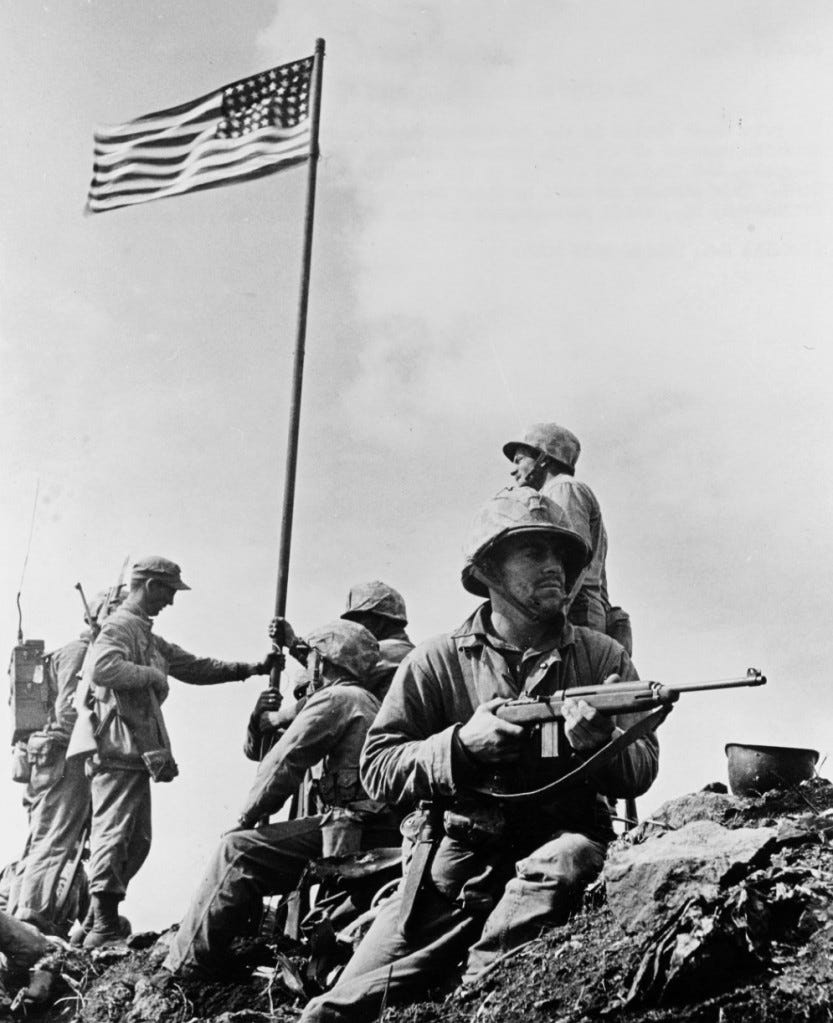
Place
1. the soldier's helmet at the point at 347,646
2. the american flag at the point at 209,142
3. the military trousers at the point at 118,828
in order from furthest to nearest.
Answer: the american flag at the point at 209,142 < the military trousers at the point at 118,828 < the soldier's helmet at the point at 347,646

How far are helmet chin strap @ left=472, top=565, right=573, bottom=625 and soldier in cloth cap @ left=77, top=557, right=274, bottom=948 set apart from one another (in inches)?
213

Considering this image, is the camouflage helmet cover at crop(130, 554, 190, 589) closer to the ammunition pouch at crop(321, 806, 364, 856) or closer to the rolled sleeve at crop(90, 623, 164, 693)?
the rolled sleeve at crop(90, 623, 164, 693)

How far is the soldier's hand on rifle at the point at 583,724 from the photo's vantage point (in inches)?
204

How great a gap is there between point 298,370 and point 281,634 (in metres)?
2.61

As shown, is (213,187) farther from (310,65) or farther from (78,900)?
(78,900)

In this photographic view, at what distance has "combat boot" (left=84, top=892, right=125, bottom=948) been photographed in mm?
9867

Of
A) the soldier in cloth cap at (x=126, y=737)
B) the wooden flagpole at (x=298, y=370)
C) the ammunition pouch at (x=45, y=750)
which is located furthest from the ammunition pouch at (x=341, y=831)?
the ammunition pouch at (x=45, y=750)

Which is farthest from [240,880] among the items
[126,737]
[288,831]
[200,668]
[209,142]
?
[209,142]

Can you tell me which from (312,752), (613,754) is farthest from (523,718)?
(312,752)

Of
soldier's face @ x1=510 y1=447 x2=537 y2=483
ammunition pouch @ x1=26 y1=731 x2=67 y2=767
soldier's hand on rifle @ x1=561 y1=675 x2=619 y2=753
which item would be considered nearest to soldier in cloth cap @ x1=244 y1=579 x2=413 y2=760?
soldier's face @ x1=510 y1=447 x2=537 y2=483

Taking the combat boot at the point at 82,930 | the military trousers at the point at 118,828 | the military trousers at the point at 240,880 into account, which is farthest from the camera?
the military trousers at the point at 118,828

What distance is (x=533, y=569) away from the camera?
238 inches

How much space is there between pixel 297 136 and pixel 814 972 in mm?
10555

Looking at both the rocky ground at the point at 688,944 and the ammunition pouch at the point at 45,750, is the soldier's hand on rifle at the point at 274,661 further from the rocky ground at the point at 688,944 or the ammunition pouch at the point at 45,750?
the rocky ground at the point at 688,944
